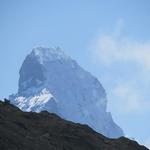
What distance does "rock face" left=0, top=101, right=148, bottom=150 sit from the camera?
116 feet

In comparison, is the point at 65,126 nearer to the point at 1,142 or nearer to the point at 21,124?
the point at 21,124

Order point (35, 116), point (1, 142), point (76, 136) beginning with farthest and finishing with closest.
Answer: point (35, 116) → point (76, 136) → point (1, 142)

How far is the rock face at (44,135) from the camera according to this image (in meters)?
35.3

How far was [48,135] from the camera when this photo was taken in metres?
39.5

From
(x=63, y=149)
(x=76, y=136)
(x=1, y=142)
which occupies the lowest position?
(x=1, y=142)

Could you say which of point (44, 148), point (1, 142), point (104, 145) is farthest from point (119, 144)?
point (1, 142)

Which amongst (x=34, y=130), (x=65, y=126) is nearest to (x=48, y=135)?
(x=34, y=130)

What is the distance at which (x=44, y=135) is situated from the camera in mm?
39438

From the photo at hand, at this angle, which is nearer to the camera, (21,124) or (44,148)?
(44,148)

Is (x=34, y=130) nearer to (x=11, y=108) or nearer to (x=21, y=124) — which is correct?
(x=21, y=124)

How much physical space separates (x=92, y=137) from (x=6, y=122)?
29.4 feet

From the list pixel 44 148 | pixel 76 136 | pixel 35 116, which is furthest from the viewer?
pixel 35 116

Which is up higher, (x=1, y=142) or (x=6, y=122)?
(x=6, y=122)

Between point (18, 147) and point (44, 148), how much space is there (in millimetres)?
2597
